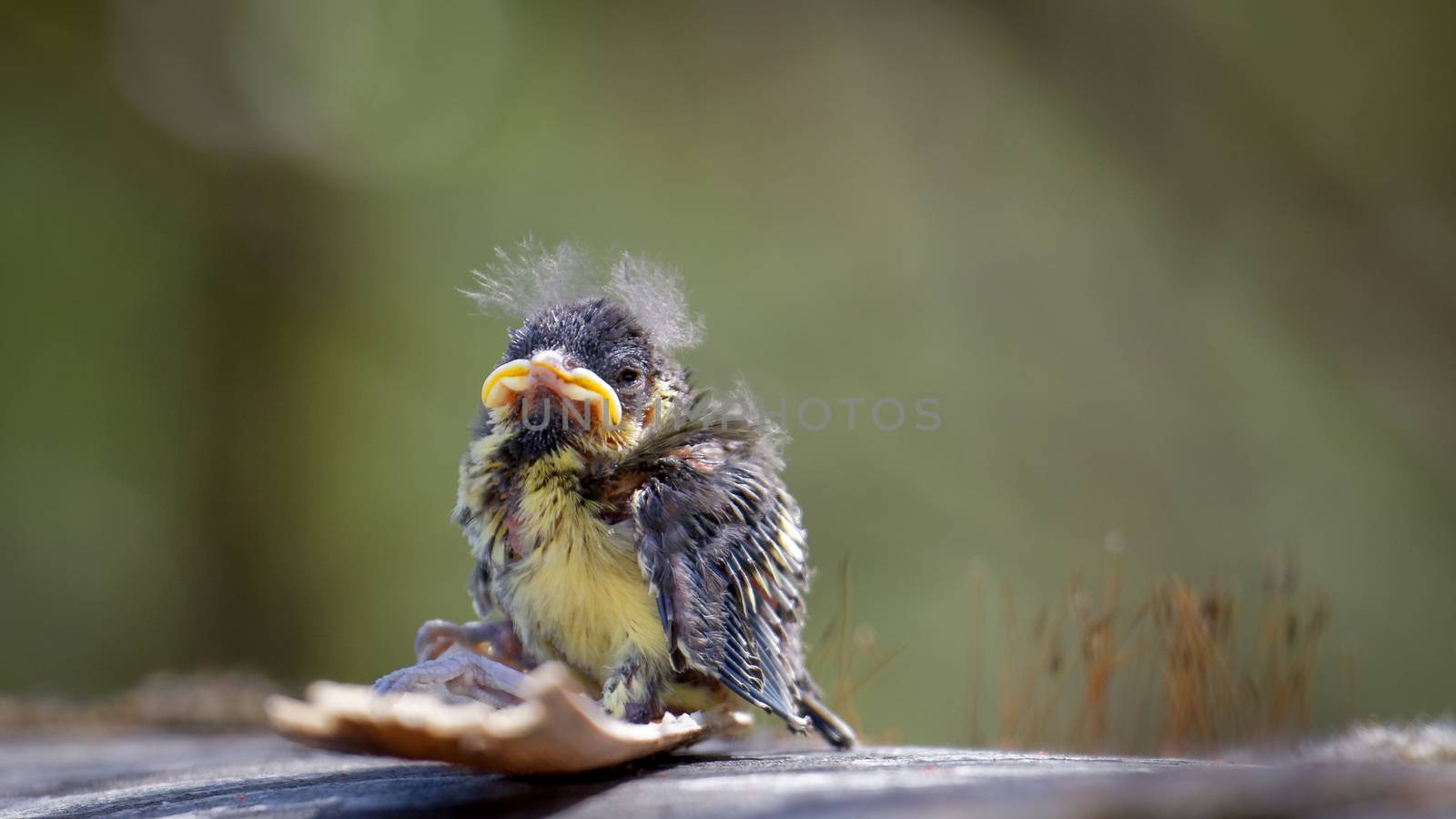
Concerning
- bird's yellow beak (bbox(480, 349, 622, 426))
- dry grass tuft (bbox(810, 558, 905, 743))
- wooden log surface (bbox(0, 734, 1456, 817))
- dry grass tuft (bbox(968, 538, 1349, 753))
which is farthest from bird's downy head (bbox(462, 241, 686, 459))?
dry grass tuft (bbox(968, 538, 1349, 753))

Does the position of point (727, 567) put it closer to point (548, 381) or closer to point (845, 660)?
point (548, 381)

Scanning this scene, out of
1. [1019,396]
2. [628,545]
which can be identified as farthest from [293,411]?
[628,545]

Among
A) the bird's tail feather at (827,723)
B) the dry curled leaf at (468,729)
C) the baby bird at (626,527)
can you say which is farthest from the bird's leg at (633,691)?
the bird's tail feather at (827,723)

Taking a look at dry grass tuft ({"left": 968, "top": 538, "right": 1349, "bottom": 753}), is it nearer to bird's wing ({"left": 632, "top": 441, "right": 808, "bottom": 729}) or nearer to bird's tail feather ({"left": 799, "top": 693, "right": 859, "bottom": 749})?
bird's tail feather ({"left": 799, "top": 693, "right": 859, "bottom": 749})

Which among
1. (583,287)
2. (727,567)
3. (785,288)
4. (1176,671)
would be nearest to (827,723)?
(727,567)

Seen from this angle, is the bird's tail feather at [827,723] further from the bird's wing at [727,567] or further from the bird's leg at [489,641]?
the bird's leg at [489,641]
